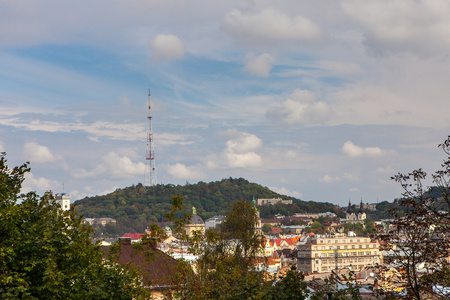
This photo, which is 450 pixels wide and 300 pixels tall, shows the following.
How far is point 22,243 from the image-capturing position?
15.1 meters

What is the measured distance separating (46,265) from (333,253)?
351ft

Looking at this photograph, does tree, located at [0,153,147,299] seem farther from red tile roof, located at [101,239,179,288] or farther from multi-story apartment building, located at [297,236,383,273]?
multi-story apartment building, located at [297,236,383,273]

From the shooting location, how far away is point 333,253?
11806cm

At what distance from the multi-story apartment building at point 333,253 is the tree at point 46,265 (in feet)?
328

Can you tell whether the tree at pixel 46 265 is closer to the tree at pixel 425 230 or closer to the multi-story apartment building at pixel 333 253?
the tree at pixel 425 230

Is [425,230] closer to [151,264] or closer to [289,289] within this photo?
[289,289]

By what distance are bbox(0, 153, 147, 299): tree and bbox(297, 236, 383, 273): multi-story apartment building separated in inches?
3940

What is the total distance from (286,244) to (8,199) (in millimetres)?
153140

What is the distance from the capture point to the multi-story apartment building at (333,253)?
116 meters

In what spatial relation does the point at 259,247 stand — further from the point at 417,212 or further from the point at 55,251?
the point at 417,212

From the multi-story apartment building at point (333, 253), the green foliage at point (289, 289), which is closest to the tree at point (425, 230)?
the green foliage at point (289, 289)

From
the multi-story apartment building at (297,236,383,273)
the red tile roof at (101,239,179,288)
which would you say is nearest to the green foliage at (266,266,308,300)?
the red tile roof at (101,239,179,288)

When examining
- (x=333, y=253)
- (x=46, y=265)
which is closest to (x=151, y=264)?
(x=46, y=265)

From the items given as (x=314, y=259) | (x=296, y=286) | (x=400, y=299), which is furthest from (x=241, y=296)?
(x=314, y=259)
